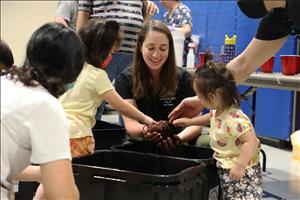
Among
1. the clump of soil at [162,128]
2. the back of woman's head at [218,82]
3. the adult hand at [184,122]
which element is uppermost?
the back of woman's head at [218,82]

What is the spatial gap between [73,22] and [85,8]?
1.58ft

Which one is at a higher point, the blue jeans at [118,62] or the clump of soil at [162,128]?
the blue jeans at [118,62]

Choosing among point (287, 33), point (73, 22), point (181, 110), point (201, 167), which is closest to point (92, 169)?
point (201, 167)

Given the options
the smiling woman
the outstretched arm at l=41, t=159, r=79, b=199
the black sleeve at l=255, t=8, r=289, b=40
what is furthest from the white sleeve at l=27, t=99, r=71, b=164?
the smiling woman

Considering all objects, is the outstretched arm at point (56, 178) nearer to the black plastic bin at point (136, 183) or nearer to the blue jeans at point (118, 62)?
the black plastic bin at point (136, 183)

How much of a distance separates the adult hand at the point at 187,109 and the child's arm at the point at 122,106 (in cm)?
11

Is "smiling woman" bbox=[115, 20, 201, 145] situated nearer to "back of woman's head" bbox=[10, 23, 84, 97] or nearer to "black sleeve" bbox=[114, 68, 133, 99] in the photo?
"black sleeve" bbox=[114, 68, 133, 99]

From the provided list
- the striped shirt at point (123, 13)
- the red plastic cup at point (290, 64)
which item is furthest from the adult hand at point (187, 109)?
the striped shirt at point (123, 13)

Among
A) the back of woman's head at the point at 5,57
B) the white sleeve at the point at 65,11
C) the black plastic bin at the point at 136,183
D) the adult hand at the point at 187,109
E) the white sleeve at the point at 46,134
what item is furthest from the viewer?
the white sleeve at the point at 65,11

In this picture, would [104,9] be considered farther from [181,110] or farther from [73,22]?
[181,110]

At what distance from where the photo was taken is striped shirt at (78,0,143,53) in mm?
2516

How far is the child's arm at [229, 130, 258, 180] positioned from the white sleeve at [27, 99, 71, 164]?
0.82 m

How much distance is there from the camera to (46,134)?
0.92 m

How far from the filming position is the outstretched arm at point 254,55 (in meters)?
1.61
